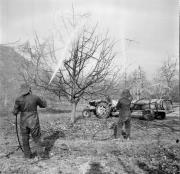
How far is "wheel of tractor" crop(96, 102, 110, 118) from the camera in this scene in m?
13.3

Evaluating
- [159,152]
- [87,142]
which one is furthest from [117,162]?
[87,142]

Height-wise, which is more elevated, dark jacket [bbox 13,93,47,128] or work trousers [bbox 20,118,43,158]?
dark jacket [bbox 13,93,47,128]

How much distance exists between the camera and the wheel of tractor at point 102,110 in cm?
1333

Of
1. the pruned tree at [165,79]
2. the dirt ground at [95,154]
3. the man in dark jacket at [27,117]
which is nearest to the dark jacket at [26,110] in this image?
the man in dark jacket at [27,117]

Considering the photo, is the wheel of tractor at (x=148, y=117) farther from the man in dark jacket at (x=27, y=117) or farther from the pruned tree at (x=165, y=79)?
the pruned tree at (x=165, y=79)

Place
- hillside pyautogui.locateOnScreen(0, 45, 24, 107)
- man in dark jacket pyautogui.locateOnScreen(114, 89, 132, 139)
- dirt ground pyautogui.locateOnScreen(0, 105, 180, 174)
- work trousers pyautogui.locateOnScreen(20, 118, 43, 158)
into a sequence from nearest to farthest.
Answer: dirt ground pyautogui.locateOnScreen(0, 105, 180, 174)
work trousers pyautogui.locateOnScreen(20, 118, 43, 158)
man in dark jacket pyautogui.locateOnScreen(114, 89, 132, 139)
hillside pyautogui.locateOnScreen(0, 45, 24, 107)

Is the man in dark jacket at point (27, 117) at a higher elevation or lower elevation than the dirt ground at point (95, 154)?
higher

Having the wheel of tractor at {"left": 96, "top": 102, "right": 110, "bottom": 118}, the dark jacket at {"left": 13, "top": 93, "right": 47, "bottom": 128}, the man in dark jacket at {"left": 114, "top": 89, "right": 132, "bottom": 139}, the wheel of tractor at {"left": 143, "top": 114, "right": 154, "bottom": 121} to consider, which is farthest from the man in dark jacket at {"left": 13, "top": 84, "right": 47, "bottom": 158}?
the wheel of tractor at {"left": 143, "top": 114, "right": 154, "bottom": 121}

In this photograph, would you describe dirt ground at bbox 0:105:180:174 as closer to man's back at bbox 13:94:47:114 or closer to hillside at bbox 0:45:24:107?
man's back at bbox 13:94:47:114

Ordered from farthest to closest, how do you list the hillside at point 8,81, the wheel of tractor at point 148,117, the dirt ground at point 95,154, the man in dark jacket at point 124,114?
the hillside at point 8,81
the wheel of tractor at point 148,117
the man in dark jacket at point 124,114
the dirt ground at point 95,154

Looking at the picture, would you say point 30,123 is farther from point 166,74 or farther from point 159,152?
point 166,74

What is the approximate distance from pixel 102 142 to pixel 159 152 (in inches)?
69.4

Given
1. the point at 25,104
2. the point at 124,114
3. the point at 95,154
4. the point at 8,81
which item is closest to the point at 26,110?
the point at 25,104

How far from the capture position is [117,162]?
5227mm
